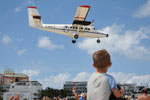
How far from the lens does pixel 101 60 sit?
3.22 m

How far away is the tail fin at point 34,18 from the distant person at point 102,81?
38.3 meters

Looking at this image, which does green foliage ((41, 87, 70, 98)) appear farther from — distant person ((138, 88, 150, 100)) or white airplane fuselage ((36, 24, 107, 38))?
distant person ((138, 88, 150, 100))

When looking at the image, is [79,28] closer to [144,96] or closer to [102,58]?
[144,96]

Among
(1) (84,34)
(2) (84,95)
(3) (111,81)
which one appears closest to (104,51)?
(3) (111,81)

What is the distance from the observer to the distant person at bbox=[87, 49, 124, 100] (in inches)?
120

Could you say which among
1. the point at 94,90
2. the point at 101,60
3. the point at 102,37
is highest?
the point at 102,37

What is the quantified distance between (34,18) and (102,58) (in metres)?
40.8

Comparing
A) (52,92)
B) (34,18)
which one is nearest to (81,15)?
(34,18)

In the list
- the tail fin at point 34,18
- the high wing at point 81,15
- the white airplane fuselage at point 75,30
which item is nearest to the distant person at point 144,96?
the high wing at point 81,15

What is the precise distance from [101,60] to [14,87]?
146 metres

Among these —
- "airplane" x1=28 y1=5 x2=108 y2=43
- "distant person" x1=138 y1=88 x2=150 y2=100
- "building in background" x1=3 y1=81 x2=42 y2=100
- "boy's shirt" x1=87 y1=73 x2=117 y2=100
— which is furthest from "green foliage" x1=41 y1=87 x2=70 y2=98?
"boy's shirt" x1=87 y1=73 x2=117 y2=100

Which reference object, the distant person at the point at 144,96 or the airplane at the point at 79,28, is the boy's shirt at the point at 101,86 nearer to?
the distant person at the point at 144,96

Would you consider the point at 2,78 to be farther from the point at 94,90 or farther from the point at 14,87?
the point at 94,90

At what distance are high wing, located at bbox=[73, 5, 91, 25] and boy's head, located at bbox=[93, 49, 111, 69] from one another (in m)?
35.3
